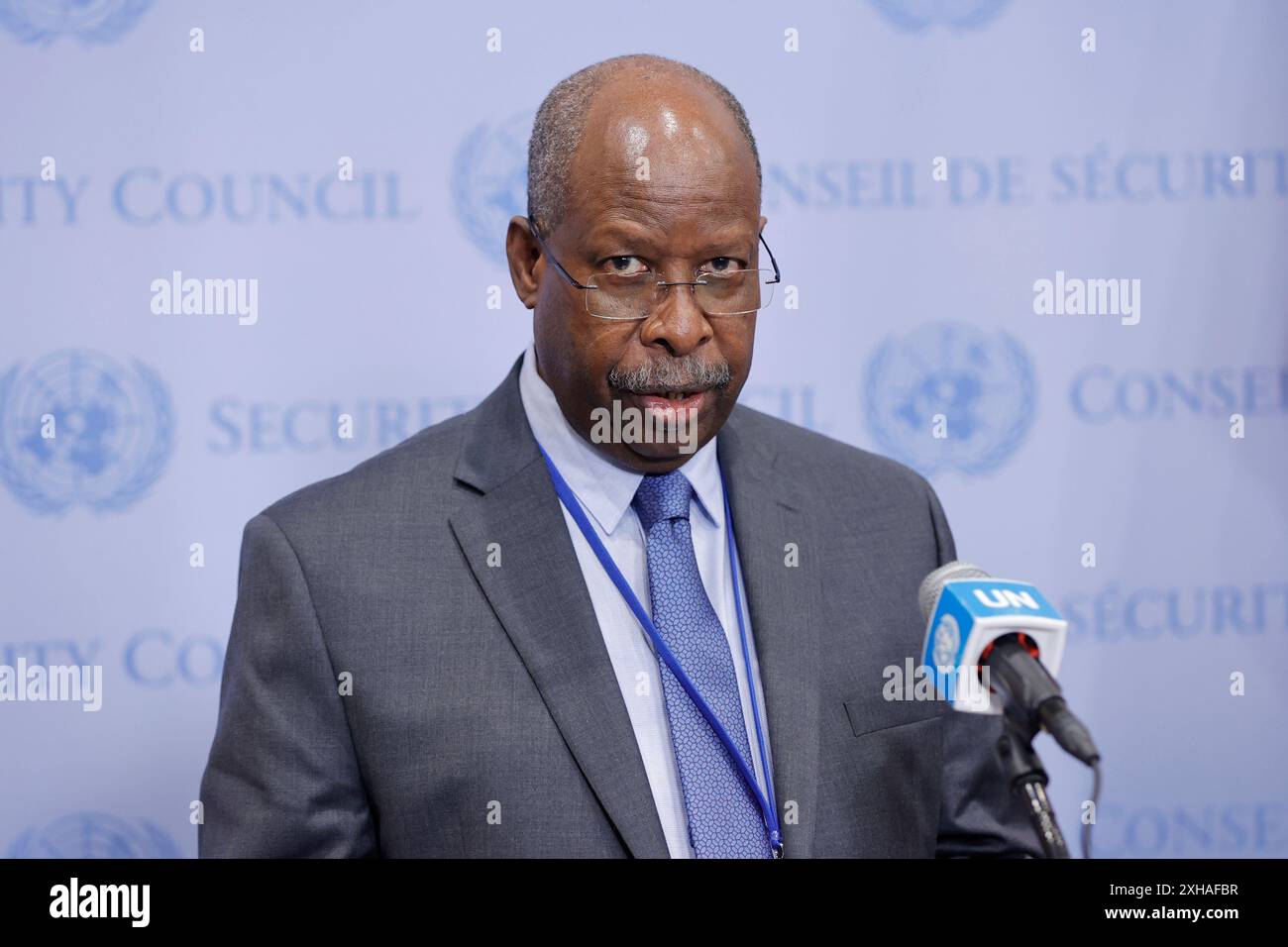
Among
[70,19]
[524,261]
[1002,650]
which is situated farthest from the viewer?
[70,19]

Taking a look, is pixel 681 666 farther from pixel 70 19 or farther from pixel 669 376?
pixel 70 19

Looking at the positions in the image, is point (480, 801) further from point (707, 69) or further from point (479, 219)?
point (707, 69)

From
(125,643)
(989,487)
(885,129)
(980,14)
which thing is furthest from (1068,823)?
(125,643)

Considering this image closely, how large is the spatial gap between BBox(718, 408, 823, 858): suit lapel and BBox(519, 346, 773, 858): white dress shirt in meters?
0.03

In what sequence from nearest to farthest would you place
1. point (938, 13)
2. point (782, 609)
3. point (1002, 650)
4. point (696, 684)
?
point (1002, 650)
point (696, 684)
point (782, 609)
point (938, 13)

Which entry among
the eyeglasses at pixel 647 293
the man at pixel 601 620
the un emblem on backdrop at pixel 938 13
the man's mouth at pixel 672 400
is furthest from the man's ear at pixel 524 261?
the un emblem on backdrop at pixel 938 13

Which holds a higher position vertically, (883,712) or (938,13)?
(938,13)

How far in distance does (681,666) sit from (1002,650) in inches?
25.0

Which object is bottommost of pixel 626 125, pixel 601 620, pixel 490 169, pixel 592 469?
pixel 601 620

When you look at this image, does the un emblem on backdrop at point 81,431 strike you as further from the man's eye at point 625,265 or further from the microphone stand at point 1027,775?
the microphone stand at point 1027,775

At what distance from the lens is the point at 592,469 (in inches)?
77.8

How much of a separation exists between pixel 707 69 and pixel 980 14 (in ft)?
2.00

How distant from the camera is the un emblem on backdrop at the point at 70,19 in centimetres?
261

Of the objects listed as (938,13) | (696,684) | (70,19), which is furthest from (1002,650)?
(70,19)
